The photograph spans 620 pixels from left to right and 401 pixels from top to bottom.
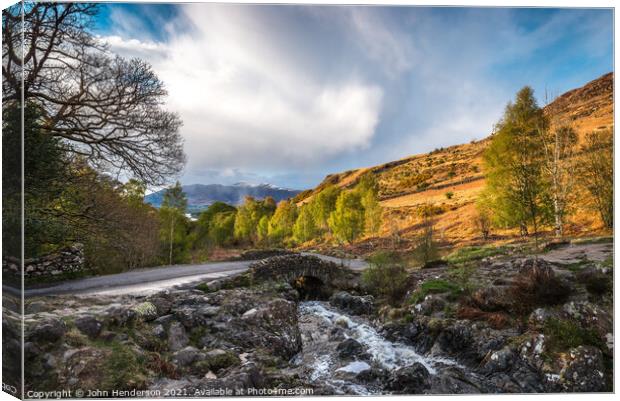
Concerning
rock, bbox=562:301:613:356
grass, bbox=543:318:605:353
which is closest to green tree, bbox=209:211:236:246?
grass, bbox=543:318:605:353

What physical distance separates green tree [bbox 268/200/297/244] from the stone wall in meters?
3.18

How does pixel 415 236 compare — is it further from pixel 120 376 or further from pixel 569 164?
pixel 120 376

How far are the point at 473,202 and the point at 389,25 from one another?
3.50 metres

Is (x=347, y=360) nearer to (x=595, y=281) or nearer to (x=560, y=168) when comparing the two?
(x=595, y=281)

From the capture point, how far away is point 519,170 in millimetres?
6180

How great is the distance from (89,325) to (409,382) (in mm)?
4879

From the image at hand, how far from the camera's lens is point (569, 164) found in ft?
19.4

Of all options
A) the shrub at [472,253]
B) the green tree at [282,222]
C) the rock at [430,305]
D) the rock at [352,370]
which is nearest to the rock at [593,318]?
the shrub at [472,253]

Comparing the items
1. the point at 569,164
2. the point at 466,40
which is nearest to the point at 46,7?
the point at 466,40

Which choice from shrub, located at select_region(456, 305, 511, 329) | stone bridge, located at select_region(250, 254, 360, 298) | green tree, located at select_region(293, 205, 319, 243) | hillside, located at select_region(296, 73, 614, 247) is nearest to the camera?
hillside, located at select_region(296, 73, 614, 247)

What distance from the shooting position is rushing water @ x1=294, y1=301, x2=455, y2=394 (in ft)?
17.9

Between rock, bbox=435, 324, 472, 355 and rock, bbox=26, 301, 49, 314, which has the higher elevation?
rock, bbox=26, 301, 49, 314

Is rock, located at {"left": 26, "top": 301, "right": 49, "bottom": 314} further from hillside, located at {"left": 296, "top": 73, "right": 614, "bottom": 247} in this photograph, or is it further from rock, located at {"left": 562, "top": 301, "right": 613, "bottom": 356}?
rock, located at {"left": 562, "top": 301, "right": 613, "bottom": 356}

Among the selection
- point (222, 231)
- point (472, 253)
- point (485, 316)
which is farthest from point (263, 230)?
point (485, 316)
